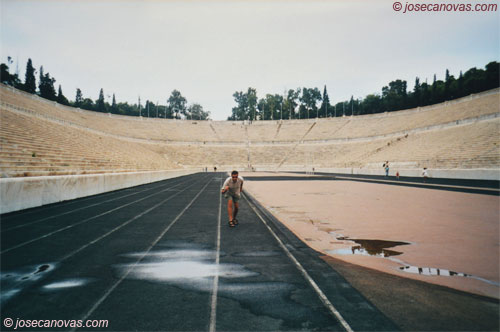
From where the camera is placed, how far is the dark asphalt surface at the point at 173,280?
383cm

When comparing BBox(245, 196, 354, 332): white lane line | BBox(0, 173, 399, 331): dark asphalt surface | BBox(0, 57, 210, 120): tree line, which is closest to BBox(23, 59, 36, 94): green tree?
BBox(0, 57, 210, 120): tree line

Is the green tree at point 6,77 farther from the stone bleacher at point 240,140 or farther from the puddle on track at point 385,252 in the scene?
the puddle on track at point 385,252

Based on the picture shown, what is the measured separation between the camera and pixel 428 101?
83062 millimetres

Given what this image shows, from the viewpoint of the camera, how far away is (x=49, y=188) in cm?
1332

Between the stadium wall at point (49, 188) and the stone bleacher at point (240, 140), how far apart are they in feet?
6.46

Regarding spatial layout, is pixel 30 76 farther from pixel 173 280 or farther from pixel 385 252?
pixel 385 252

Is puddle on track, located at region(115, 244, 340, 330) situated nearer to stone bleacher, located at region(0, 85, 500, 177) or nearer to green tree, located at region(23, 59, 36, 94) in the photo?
stone bleacher, located at region(0, 85, 500, 177)

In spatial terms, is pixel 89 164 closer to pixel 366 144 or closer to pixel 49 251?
pixel 49 251

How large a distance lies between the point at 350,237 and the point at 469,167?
103 ft

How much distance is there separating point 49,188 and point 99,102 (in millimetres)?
102300

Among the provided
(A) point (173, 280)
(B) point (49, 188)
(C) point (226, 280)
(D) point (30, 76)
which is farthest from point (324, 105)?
(A) point (173, 280)

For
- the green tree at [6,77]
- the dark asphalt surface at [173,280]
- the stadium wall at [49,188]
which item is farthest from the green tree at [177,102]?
the dark asphalt surface at [173,280]

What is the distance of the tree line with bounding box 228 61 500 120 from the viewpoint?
239ft

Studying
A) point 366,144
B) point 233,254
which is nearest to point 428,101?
point 366,144
